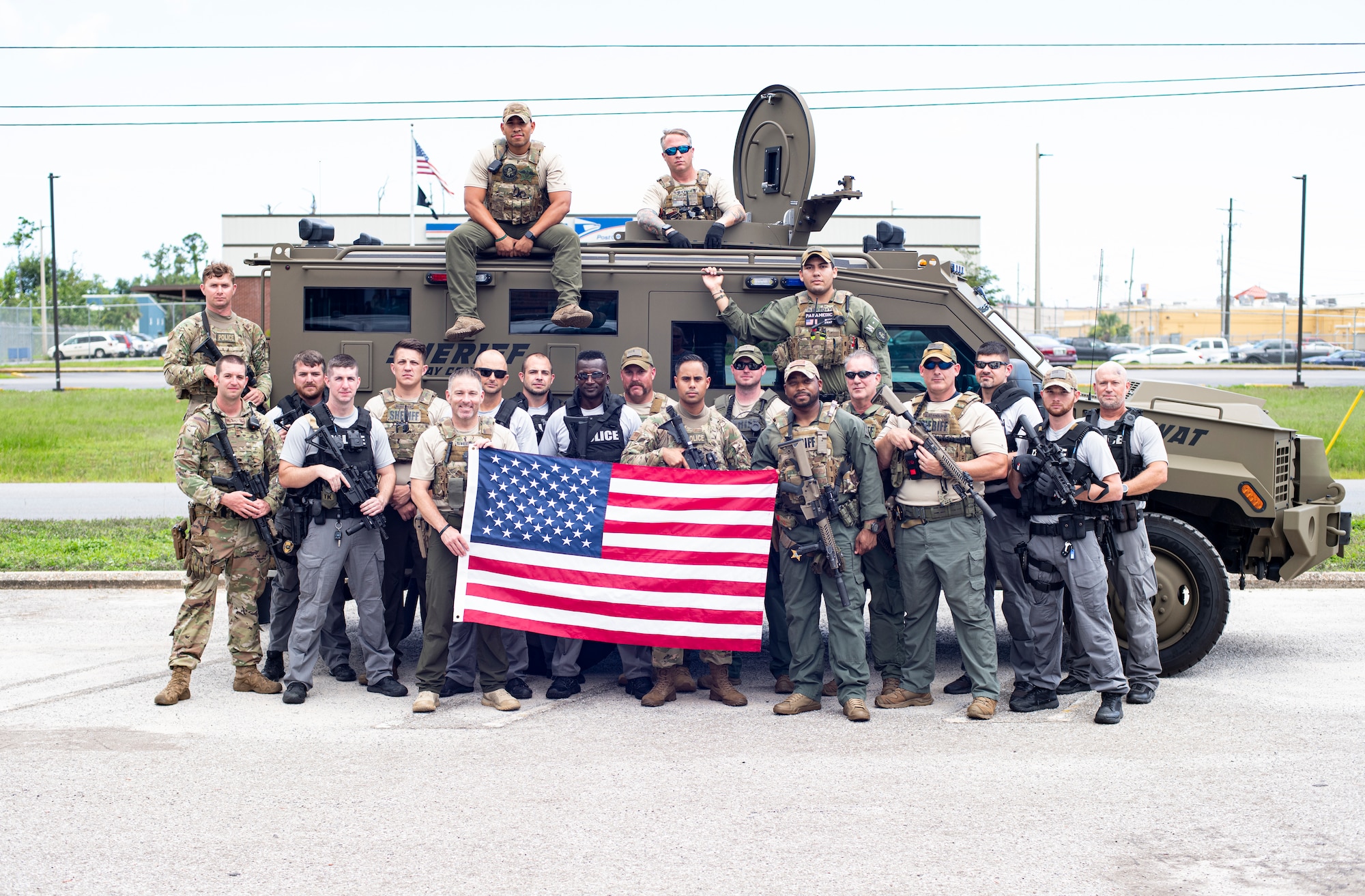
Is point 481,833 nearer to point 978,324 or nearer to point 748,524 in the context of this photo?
point 748,524

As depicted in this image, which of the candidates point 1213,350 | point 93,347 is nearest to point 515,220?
point 93,347

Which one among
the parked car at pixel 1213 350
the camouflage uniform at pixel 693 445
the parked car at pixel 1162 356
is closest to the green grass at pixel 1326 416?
the camouflage uniform at pixel 693 445

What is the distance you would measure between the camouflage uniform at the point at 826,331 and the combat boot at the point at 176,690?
143 inches

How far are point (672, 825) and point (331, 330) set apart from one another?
4237mm

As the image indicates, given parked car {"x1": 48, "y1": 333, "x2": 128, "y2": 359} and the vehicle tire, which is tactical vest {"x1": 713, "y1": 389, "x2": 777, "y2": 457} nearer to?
the vehicle tire

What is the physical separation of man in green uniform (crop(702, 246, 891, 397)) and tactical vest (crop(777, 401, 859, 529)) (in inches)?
29.9

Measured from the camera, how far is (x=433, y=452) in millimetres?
6363

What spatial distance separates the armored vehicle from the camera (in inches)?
271

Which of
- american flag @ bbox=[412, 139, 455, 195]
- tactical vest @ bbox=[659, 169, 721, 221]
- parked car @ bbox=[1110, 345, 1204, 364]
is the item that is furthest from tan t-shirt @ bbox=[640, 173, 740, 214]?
parked car @ bbox=[1110, 345, 1204, 364]

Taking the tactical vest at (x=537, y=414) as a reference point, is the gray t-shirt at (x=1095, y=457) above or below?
below

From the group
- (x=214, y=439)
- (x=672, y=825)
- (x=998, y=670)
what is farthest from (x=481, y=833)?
(x=998, y=670)

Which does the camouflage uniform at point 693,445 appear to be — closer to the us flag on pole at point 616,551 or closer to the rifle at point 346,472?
the us flag on pole at point 616,551

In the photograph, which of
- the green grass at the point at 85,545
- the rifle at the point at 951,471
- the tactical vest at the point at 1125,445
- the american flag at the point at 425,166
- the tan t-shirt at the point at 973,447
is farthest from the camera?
the american flag at the point at 425,166

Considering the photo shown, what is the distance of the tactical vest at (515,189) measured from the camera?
7508mm
